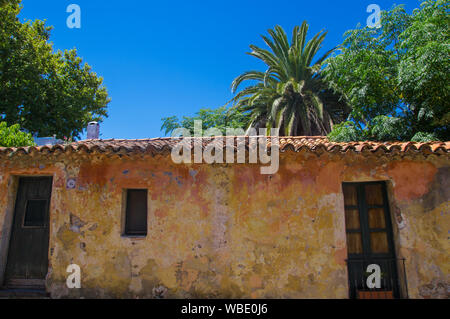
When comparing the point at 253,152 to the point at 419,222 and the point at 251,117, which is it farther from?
the point at 251,117

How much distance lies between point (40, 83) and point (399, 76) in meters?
18.1

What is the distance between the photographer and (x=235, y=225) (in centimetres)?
582

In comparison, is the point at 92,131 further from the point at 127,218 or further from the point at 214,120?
the point at 214,120

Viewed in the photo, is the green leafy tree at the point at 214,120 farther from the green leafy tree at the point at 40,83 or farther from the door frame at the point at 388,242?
the door frame at the point at 388,242

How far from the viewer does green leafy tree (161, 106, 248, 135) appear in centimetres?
1698

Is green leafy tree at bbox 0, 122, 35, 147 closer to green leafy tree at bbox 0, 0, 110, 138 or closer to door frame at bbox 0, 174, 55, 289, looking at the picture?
door frame at bbox 0, 174, 55, 289

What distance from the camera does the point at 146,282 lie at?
575 centimetres

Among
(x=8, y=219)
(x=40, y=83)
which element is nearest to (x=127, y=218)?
(x=8, y=219)

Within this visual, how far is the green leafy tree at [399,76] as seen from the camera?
22.7 feet

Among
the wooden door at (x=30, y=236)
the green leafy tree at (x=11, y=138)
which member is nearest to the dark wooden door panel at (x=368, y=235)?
the wooden door at (x=30, y=236)

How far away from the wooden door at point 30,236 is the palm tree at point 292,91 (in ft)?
31.9
